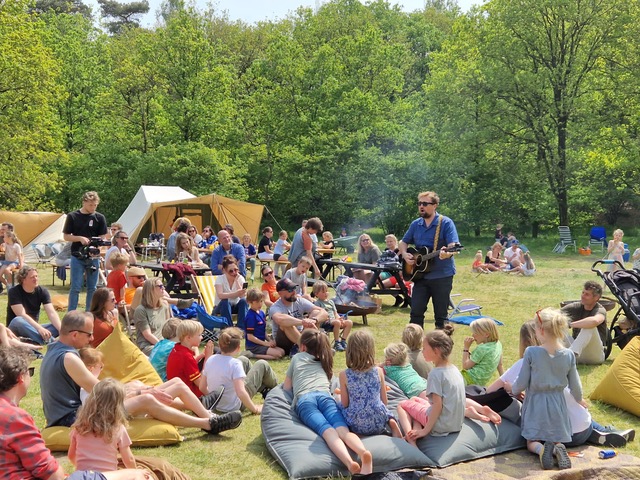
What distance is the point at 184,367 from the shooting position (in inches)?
243

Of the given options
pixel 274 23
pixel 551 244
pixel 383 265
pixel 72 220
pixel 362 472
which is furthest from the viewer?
pixel 274 23

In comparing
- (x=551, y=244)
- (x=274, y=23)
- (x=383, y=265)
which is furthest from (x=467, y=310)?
(x=274, y=23)

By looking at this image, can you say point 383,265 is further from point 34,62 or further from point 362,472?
point 34,62

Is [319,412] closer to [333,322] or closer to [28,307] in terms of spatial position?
[333,322]

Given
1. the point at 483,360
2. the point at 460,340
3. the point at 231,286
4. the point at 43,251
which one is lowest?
the point at 43,251

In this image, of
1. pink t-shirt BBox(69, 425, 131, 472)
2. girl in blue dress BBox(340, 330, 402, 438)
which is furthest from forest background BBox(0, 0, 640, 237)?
pink t-shirt BBox(69, 425, 131, 472)

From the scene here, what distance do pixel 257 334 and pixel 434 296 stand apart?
2.16 metres

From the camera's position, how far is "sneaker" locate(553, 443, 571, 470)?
4934mm

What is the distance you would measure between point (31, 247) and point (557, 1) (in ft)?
69.4

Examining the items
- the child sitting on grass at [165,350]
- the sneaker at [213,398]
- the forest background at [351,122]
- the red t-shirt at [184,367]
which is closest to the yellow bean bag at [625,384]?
the sneaker at [213,398]

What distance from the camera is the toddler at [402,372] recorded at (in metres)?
5.95

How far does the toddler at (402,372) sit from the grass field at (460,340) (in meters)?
1.25

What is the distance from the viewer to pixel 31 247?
2042cm

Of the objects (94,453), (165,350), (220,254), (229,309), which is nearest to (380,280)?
(220,254)
